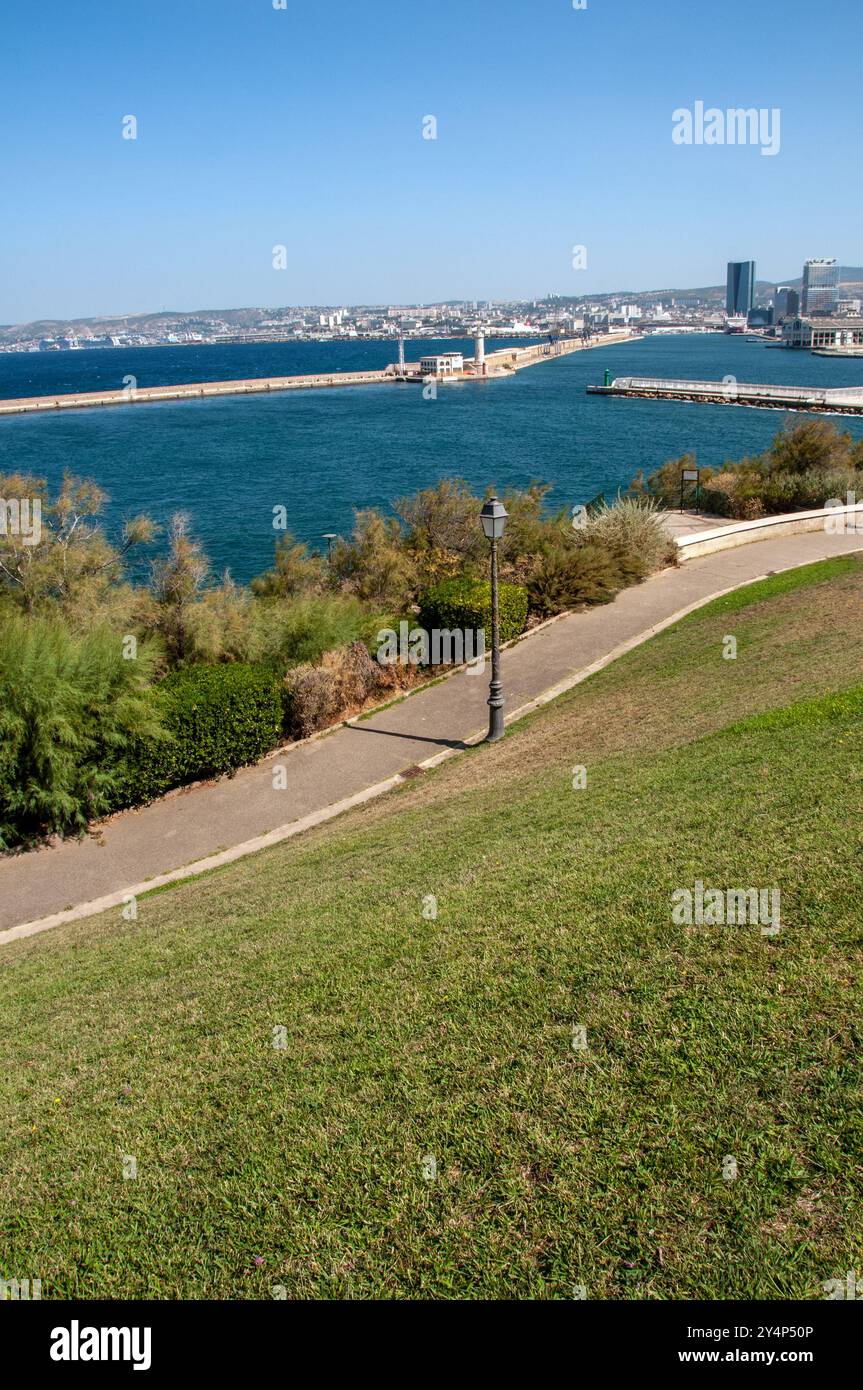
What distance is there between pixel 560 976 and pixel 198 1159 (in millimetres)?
2321

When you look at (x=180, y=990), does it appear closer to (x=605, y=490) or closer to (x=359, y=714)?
(x=359, y=714)

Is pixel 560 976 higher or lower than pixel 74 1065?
higher

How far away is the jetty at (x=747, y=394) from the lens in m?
79.9

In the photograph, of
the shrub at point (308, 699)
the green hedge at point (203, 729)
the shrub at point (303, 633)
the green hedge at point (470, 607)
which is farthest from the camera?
the green hedge at point (470, 607)

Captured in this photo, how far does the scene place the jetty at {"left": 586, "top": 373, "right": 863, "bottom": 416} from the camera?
79.9 meters

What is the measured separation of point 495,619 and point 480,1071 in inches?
350

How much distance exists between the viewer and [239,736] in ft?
45.5

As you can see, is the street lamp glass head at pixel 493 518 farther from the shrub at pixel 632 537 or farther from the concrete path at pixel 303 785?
the shrub at pixel 632 537

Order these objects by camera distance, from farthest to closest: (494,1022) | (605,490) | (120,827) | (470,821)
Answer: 1. (605,490)
2. (120,827)
3. (470,821)
4. (494,1022)

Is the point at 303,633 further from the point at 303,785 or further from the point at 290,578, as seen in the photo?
the point at 290,578

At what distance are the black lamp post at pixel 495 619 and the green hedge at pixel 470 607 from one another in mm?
3764

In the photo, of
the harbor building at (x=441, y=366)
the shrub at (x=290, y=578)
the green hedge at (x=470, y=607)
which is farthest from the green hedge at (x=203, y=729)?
the harbor building at (x=441, y=366)
